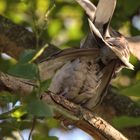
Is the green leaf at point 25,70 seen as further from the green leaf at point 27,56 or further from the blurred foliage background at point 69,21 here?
the blurred foliage background at point 69,21

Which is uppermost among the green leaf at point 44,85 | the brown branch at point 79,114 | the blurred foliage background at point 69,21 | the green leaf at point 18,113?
the green leaf at point 44,85

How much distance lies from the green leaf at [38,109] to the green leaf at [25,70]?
3.2 inches

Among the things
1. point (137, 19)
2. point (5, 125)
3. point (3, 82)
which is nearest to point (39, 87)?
point (5, 125)

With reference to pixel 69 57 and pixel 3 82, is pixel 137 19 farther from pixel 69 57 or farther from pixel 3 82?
pixel 3 82

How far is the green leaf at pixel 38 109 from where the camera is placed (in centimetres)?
147

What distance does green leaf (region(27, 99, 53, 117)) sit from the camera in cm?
147

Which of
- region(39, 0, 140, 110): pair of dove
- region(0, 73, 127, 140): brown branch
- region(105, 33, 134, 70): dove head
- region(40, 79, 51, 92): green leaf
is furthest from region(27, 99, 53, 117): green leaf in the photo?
region(105, 33, 134, 70): dove head

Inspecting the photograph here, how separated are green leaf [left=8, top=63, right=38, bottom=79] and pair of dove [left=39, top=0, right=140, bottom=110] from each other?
2.00ft

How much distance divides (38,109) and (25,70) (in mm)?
131

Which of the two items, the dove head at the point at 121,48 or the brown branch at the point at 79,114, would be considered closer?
the brown branch at the point at 79,114

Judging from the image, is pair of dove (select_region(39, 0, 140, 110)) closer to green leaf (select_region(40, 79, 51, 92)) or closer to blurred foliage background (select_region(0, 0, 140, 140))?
blurred foliage background (select_region(0, 0, 140, 140))

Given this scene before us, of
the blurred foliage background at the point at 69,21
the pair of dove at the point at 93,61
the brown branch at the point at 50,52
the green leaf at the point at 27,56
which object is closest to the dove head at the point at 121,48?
the pair of dove at the point at 93,61

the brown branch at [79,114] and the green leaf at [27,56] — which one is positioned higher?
the green leaf at [27,56]

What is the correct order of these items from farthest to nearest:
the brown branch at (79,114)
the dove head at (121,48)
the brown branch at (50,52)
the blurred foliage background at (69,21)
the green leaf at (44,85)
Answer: the blurred foliage background at (69,21)
the brown branch at (50,52)
the dove head at (121,48)
the brown branch at (79,114)
the green leaf at (44,85)
